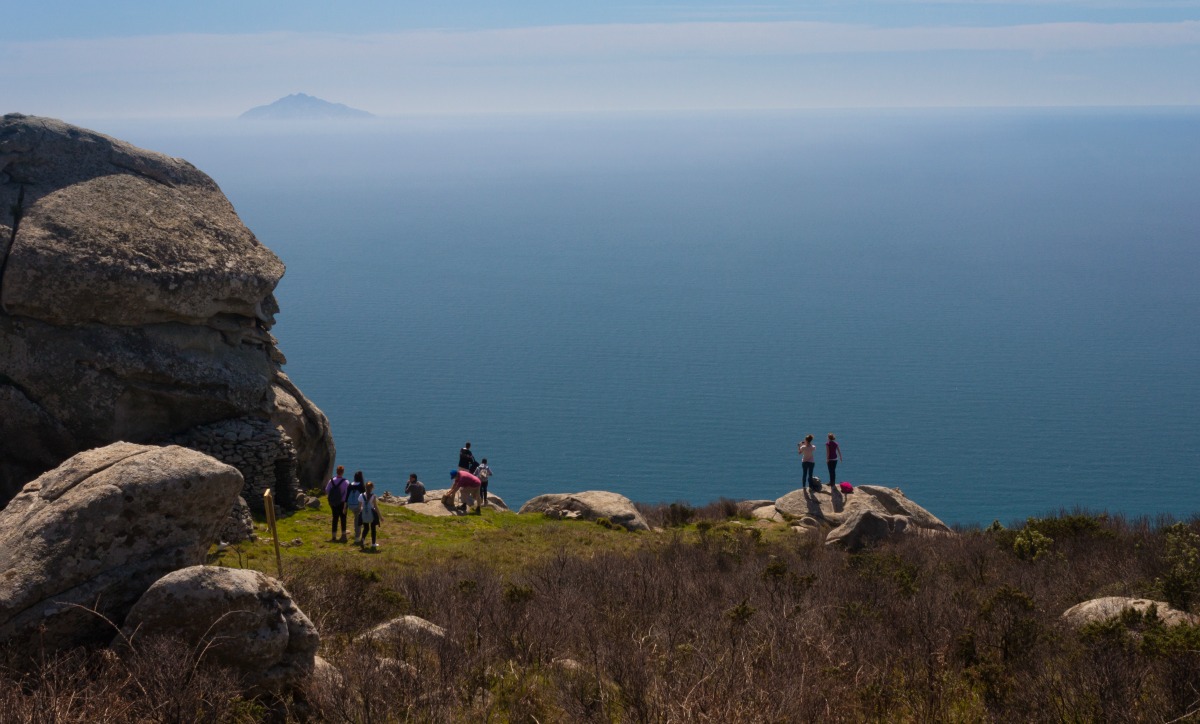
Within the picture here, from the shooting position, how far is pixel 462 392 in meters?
132

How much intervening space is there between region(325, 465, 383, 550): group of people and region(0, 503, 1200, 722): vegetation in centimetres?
168

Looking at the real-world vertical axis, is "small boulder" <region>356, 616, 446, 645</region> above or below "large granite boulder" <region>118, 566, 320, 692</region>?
below

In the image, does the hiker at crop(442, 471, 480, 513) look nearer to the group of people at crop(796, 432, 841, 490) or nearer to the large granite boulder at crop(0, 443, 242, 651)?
the group of people at crop(796, 432, 841, 490)

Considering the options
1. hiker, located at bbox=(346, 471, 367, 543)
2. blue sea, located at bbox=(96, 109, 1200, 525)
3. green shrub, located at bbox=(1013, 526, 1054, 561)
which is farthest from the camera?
blue sea, located at bbox=(96, 109, 1200, 525)

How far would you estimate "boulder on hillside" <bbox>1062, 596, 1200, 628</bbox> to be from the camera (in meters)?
13.4

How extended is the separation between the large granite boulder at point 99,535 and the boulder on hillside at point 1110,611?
11.3m

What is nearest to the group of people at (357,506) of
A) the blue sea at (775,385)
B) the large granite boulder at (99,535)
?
A: the large granite boulder at (99,535)

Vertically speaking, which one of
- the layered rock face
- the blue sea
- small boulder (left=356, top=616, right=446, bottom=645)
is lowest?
the blue sea

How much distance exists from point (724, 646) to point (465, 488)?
1741 centimetres

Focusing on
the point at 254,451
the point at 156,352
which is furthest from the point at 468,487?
the point at 156,352

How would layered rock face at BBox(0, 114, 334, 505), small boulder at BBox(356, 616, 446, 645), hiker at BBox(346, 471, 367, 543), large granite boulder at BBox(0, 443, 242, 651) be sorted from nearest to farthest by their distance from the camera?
large granite boulder at BBox(0, 443, 242, 651), small boulder at BBox(356, 616, 446, 645), layered rock face at BBox(0, 114, 334, 505), hiker at BBox(346, 471, 367, 543)

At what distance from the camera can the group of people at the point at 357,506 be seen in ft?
74.4

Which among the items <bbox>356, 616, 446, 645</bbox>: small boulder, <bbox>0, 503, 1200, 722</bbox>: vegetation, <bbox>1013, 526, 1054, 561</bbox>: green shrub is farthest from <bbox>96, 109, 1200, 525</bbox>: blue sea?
<bbox>356, 616, 446, 645</bbox>: small boulder

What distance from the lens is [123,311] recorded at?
2234cm
